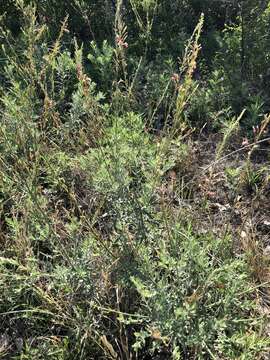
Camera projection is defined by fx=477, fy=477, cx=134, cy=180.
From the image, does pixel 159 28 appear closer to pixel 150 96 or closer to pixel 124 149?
pixel 150 96

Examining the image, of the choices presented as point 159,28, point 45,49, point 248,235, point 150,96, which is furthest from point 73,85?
point 248,235

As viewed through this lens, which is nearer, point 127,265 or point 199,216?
point 127,265

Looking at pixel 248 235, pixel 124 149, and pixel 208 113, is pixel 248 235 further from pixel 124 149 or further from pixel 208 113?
pixel 208 113

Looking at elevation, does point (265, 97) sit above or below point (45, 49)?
below

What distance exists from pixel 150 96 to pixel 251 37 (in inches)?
40.5

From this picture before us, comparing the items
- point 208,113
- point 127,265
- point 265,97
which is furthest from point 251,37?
point 127,265

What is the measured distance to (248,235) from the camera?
3.06m

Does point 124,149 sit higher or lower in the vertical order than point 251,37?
lower

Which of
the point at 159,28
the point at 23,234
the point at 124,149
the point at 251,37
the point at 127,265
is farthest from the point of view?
the point at 159,28

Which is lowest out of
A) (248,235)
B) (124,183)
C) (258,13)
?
(248,235)

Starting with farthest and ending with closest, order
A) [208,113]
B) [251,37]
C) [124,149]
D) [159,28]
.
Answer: [159,28], [251,37], [208,113], [124,149]

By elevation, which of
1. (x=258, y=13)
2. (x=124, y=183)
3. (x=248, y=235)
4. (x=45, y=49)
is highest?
(x=258, y=13)

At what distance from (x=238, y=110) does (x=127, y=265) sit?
192cm

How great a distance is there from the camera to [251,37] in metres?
4.15
